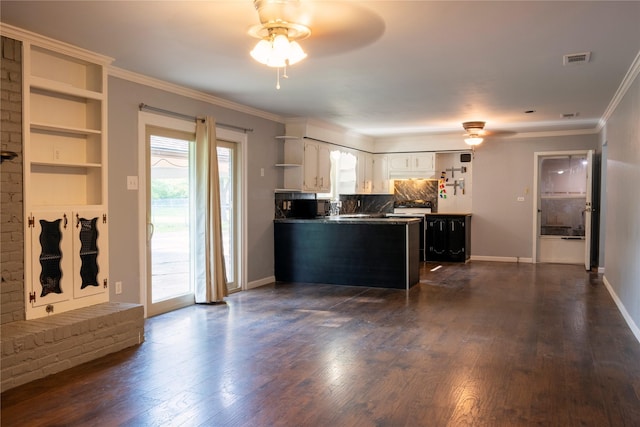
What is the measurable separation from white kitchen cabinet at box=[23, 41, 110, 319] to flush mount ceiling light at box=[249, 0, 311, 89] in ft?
5.91

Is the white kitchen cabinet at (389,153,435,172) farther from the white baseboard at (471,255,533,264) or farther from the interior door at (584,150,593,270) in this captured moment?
the interior door at (584,150,593,270)

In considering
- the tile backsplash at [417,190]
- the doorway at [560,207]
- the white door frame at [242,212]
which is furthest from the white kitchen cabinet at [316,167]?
the doorway at [560,207]

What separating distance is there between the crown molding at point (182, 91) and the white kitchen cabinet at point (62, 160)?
0.40 meters

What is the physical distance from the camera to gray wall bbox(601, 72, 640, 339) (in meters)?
4.47

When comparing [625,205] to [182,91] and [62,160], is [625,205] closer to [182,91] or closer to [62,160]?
[182,91]

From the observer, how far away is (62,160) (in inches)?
161

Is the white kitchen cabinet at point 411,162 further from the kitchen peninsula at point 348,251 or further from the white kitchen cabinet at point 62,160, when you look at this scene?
the white kitchen cabinet at point 62,160

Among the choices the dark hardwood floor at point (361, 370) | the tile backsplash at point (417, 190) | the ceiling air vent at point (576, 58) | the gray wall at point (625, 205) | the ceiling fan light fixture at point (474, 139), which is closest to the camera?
the dark hardwood floor at point (361, 370)

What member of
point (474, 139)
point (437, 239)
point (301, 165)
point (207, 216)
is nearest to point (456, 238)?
point (437, 239)

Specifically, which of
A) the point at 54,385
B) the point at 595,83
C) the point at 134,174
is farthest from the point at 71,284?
the point at 595,83

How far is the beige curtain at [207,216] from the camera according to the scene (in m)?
5.65

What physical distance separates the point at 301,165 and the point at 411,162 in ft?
11.4

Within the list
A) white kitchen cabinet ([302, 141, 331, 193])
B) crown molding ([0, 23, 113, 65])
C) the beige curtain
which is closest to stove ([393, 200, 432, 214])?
white kitchen cabinet ([302, 141, 331, 193])

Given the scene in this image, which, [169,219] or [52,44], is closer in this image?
[52,44]
